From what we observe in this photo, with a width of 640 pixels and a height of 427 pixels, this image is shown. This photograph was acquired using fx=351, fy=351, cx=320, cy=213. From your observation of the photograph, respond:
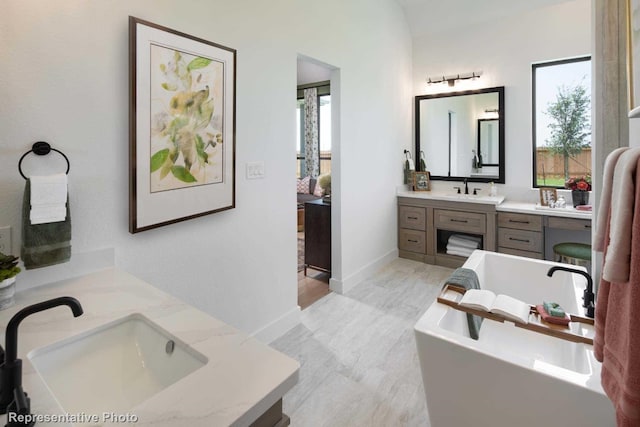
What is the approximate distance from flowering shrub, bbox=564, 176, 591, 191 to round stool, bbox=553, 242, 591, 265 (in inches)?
23.2

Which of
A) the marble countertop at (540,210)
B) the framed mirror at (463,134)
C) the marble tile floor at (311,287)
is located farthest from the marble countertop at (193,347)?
the framed mirror at (463,134)

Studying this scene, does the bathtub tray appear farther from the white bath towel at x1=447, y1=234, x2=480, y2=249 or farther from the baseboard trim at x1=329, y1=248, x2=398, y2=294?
the white bath towel at x1=447, y1=234, x2=480, y2=249

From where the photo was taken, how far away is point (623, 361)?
74cm

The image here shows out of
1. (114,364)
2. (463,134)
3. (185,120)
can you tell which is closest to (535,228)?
(463,134)

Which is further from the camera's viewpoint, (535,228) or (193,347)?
(535,228)

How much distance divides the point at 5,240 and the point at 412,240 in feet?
12.6

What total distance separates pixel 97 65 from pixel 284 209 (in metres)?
1.44

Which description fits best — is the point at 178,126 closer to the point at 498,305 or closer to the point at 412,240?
the point at 498,305

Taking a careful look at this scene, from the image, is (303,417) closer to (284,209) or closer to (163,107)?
(284,209)

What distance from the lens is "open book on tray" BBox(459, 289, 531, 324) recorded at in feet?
4.54

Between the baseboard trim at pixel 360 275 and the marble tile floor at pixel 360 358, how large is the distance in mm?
76

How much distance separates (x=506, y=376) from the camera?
1.16 metres

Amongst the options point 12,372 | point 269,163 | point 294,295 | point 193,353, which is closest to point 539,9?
point 269,163

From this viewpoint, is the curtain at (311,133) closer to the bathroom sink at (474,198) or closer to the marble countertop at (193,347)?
the bathroom sink at (474,198)
